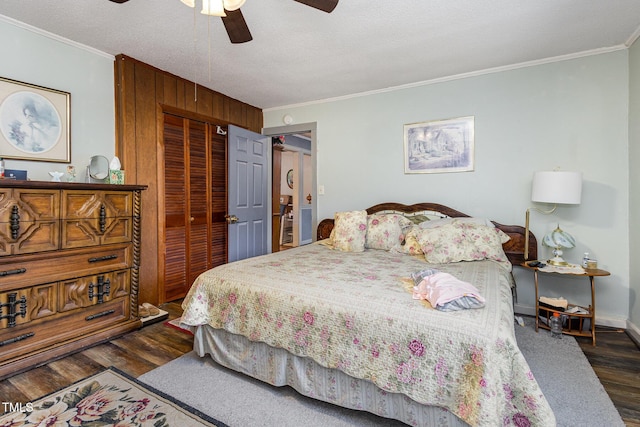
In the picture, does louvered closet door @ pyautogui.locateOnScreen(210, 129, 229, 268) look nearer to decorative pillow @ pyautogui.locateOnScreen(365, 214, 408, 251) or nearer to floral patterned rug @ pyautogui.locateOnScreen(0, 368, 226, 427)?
decorative pillow @ pyautogui.locateOnScreen(365, 214, 408, 251)

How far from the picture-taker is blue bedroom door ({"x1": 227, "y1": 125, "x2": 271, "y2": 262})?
391 centimetres

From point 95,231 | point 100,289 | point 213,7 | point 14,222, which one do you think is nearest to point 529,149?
point 213,7

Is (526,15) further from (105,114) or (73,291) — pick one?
(73,291)

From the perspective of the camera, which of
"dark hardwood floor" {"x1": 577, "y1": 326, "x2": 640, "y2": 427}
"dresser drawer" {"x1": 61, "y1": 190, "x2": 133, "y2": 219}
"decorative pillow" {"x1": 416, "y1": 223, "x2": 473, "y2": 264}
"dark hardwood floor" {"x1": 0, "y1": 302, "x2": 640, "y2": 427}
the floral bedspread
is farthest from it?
"decorative pillow" {"x1": 416, "y1": 223, "x2": 473, "y2": 264}

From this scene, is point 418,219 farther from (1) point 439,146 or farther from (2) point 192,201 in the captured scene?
(2) point 192,201

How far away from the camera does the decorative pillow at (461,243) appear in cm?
252

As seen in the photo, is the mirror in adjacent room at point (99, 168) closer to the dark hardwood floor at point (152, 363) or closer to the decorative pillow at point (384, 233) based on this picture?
the dark hardwood floor at point (152, 363)

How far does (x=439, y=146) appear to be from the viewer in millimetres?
3422

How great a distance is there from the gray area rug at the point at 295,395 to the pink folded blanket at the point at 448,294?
2.27 feet

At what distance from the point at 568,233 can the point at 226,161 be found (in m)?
3.81

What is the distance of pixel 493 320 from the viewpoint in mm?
1376

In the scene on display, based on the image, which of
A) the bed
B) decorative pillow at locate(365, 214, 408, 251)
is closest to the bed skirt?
the bed

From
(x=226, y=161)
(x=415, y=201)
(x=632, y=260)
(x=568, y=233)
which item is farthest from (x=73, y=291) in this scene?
(x=632, y=260)

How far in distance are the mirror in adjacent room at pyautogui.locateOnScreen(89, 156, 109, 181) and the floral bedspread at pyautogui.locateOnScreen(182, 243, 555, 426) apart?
1529mm
